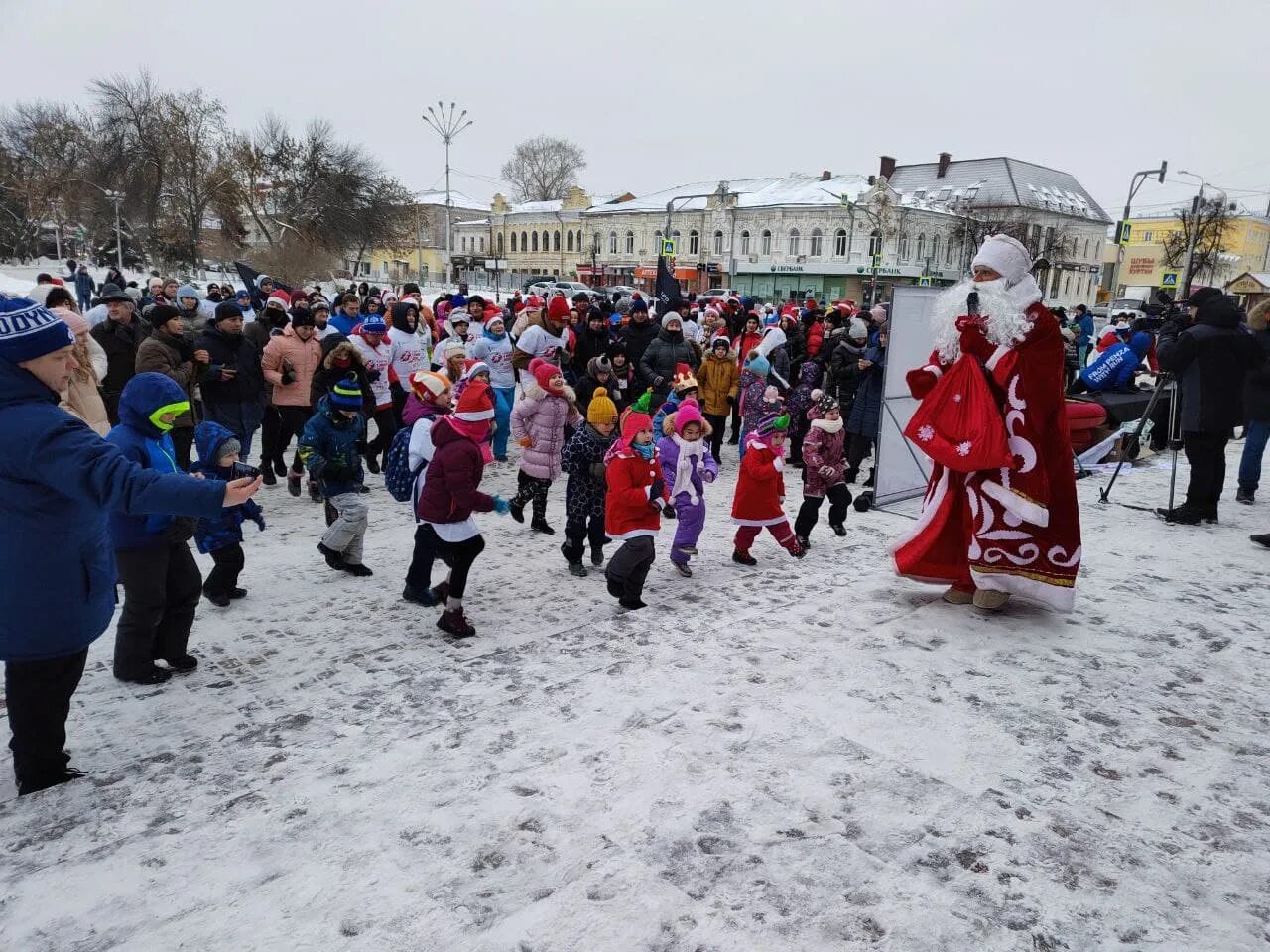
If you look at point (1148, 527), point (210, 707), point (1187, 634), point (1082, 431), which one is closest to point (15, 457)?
point (210, 707)

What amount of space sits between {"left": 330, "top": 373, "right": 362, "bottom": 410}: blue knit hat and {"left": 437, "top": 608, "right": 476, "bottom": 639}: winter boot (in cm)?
181

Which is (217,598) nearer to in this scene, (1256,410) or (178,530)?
(178,530)

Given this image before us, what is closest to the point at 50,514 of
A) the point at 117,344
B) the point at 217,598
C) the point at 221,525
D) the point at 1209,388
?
the point at 221,525

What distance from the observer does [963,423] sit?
183 inches

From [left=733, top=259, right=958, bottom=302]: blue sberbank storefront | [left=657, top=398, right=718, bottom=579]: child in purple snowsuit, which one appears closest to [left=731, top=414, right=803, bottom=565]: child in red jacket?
[left=657, top=398, right=718, bottom=579]: child in purple snowsuit

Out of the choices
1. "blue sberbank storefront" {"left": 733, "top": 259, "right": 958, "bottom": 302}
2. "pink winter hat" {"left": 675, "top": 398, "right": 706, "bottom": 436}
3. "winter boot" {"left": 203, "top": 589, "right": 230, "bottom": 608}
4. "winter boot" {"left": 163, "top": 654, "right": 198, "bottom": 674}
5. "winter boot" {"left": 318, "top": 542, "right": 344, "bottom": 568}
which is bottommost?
"winter boot" {"left": 163, "top": 654, "right": 198, "bottom": 674}

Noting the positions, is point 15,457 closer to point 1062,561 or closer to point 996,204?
point 1062,561

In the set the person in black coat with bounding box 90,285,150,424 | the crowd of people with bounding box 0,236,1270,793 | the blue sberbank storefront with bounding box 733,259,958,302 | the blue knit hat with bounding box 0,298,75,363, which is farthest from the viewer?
the blue sberbank storefront with bounding box 733,259,958,302

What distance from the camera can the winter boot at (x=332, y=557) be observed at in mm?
5582

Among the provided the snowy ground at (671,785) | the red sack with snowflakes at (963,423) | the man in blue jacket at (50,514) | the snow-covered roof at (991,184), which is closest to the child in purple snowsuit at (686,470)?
the snowy ground at (671,785)

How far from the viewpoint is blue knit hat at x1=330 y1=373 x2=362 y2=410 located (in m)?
5.50

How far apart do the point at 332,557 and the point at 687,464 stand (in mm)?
2663

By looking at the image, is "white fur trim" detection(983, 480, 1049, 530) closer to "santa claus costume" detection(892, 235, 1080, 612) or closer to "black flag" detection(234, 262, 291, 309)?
"santa claus costume" detection(892, 235, 1080, 612)

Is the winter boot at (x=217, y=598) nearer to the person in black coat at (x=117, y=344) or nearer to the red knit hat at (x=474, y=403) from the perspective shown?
the red knit hat at (x=474, y=403)
